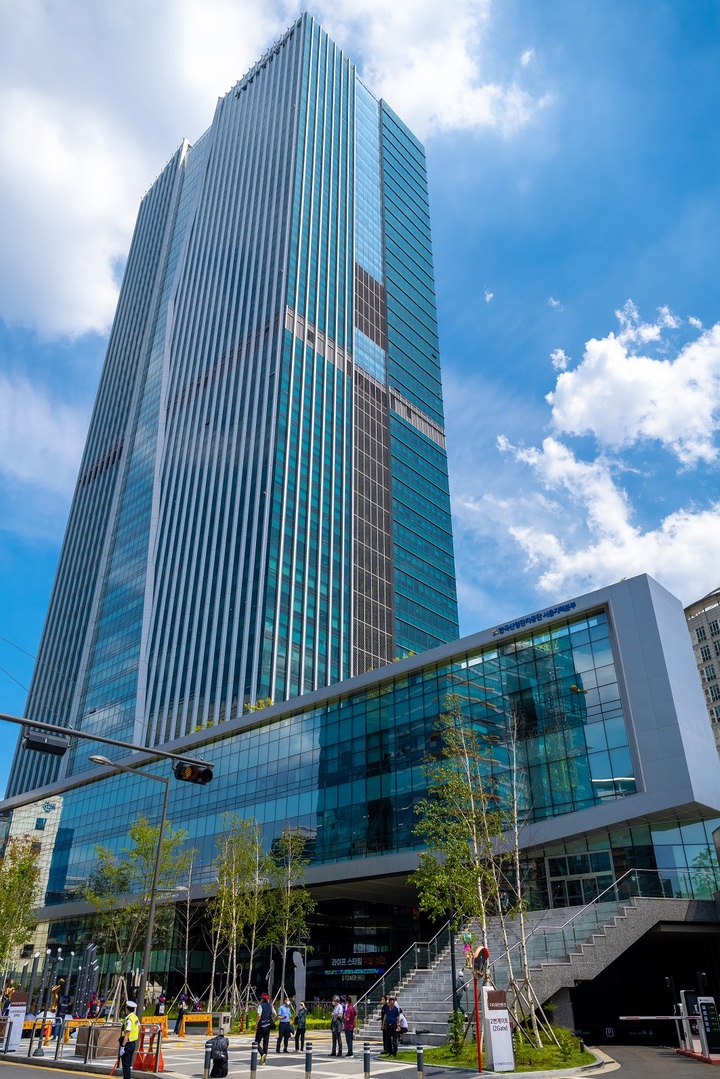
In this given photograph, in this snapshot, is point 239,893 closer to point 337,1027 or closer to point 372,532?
point 337,1027

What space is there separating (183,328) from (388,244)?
142 ft

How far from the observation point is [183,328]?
5428 inches

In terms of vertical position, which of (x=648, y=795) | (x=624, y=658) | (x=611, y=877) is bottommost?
(x=611, y=877)

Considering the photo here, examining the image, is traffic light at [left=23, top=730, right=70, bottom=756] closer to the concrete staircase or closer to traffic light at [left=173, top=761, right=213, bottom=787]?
traffic light at [left=173, top=761, right=213, bottom=787]

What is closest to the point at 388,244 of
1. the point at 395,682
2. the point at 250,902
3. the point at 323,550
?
the point at 323,550

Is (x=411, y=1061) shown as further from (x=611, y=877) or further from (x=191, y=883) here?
(x=191, y=883)

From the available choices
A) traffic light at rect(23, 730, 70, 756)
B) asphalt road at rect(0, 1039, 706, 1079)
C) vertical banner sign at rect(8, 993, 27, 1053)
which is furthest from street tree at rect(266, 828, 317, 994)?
traffic light at rect(23, 730, 70, 756)

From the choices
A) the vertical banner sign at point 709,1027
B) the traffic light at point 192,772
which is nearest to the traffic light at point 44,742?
the traffic light at point 192,772

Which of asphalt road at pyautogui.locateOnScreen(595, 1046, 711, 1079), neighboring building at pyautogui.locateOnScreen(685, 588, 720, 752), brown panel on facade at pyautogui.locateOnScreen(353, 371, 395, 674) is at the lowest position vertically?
asphalt road at pyautogui.locateOnScreen(595, 1046, 711, 1079)

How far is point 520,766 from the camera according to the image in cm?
4009

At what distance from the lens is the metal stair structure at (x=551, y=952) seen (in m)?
27.9

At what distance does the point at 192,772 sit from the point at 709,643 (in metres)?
99.6

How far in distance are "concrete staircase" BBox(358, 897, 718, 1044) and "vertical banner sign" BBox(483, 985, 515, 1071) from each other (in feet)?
19.8

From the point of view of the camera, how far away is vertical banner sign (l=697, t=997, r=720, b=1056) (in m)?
24.2
